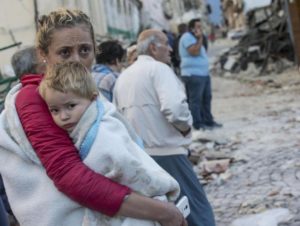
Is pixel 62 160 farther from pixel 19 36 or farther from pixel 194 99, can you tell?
pixel 194 99

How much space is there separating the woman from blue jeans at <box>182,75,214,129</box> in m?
7.30

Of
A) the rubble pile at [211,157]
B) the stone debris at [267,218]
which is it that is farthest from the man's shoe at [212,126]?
the stone debris at [267,218]

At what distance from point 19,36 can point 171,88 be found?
5353mm

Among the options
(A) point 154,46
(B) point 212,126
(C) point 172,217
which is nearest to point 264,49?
(B) point 212,126

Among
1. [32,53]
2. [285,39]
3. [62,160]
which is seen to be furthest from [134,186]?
[285,39]

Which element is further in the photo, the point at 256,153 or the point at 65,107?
the point at 256,153

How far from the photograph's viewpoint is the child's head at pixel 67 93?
1.90 metres

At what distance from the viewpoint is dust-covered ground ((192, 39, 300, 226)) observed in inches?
220

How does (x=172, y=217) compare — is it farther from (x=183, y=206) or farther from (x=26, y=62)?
(x=26, y=62)

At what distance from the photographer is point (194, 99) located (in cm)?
942

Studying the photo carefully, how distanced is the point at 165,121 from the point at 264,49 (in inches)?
698

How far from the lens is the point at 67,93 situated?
1.90 m

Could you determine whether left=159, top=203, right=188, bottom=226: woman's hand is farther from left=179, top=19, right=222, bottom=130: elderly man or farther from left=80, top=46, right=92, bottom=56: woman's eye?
Answer: left=179, top=19, right=222, bottom=130: elderly man

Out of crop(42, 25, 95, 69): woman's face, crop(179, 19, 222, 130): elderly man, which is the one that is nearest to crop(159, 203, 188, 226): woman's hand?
crop(42, 25, 95, 69): woman's face
